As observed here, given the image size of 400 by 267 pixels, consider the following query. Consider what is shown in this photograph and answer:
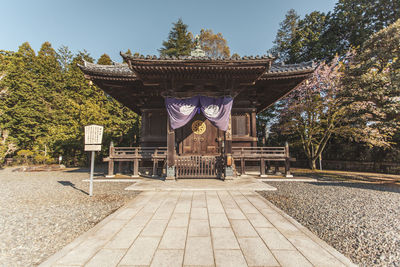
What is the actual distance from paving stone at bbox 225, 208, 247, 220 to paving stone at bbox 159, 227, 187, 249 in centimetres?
116

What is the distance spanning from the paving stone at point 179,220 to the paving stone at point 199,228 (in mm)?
140

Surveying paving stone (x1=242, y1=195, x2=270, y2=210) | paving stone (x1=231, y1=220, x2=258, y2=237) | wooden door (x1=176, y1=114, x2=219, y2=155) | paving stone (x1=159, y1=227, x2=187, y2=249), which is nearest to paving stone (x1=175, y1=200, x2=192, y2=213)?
paving stone (x1=159, y1=227, x2=187, y2=249)

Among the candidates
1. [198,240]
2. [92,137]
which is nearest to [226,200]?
[198,240]

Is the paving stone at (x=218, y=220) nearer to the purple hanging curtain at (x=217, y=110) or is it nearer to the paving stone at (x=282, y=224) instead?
the paving stone at (x=282, y=224)

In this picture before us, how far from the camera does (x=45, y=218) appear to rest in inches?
142

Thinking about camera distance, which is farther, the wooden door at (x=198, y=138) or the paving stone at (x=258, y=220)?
the wooden door at (x=198, y=138)

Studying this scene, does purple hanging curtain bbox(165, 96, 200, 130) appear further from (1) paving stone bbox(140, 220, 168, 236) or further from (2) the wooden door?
(1) paving stone bbox(140, 220, 168, 236)

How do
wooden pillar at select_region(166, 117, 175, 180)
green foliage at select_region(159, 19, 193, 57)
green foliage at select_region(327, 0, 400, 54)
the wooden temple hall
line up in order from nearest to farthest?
the wooden temple hall → wooden pillar at select_region(166, 117, 175, 180) → green foliage at select_region(327, 0, 400, 54) → green foliage at select_region(159, 19, 193, 57)

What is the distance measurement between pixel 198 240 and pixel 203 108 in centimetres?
548

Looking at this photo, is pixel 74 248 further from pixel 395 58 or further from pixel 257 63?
pixel 395 58

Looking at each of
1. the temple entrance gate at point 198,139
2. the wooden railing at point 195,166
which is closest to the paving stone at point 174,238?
the wooden railing at point 195,166

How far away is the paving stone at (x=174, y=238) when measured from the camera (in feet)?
7.92

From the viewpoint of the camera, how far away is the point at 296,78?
779 cm

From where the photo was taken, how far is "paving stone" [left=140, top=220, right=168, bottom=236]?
2807 mm
